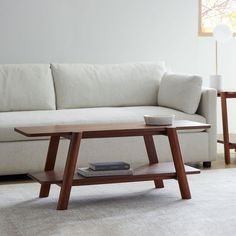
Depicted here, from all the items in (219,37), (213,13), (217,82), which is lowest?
(217,82)

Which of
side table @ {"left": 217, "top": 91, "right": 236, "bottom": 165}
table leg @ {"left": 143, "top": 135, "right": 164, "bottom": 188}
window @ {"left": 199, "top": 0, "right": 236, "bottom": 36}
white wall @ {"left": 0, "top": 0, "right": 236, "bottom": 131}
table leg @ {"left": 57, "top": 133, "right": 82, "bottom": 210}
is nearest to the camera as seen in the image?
table leg @ {"left": 57, "top": 133, "right": 82, "bottom": 210}

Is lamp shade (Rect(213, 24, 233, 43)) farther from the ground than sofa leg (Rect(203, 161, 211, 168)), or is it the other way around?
lamp shade (Rect(213, 24, 233, 43))

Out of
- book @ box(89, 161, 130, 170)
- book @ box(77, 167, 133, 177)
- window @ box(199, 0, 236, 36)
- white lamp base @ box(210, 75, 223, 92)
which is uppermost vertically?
window @ box(199, 0, 236, 36)

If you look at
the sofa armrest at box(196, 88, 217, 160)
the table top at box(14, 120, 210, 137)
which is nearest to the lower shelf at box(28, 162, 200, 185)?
the table top at box(14, 120, 210, 137)

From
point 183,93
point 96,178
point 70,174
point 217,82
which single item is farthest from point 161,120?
→ point 217,82

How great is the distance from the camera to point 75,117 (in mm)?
4461

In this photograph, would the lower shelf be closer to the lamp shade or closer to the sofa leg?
the sofa leg

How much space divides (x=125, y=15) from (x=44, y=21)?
70 centimetres

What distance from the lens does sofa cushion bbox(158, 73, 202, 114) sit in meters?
4.74

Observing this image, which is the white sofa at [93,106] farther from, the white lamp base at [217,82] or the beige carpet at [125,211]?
the white lamp base at [217,82]

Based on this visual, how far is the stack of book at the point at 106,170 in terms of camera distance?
3592 mm

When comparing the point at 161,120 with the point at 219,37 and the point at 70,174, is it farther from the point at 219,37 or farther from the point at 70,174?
the point at 219,37

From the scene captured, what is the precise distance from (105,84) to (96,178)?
162cm

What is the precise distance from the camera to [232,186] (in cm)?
404
